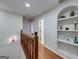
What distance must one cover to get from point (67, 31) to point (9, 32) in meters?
5.12

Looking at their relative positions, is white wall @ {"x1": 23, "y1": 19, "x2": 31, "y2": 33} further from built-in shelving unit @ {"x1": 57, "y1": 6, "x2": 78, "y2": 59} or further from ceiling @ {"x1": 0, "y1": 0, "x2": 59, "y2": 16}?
built-in shelving unit @ {"x1": 57, "y1": 6, "x2": 78, "y2": 59}

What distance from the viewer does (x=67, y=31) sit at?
4.48 m

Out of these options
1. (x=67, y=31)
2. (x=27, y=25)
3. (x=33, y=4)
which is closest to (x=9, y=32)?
(x=27, y=25)

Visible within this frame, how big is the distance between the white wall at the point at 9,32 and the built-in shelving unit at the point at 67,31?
4364 mm

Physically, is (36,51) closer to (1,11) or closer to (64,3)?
(64,3)

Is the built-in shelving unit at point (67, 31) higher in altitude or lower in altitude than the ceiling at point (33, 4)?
lower

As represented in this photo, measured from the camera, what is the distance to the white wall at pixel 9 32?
825 cm

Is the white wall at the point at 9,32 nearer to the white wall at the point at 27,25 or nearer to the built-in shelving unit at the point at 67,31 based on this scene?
the white wall at the point at 27,25

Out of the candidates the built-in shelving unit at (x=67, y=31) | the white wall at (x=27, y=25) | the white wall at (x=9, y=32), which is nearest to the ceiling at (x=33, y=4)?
the built-in shelving unit at (x=67, y=31)

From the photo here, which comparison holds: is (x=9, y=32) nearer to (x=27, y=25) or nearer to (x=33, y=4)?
(x=27, y=25)

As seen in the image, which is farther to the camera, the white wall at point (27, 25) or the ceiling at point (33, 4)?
the white wall at point (27, 25)

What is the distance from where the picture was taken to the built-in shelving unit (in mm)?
3977

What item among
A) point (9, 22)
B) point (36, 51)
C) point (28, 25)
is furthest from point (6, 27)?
point (36, 51)

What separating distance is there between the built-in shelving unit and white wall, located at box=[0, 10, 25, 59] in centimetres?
436
